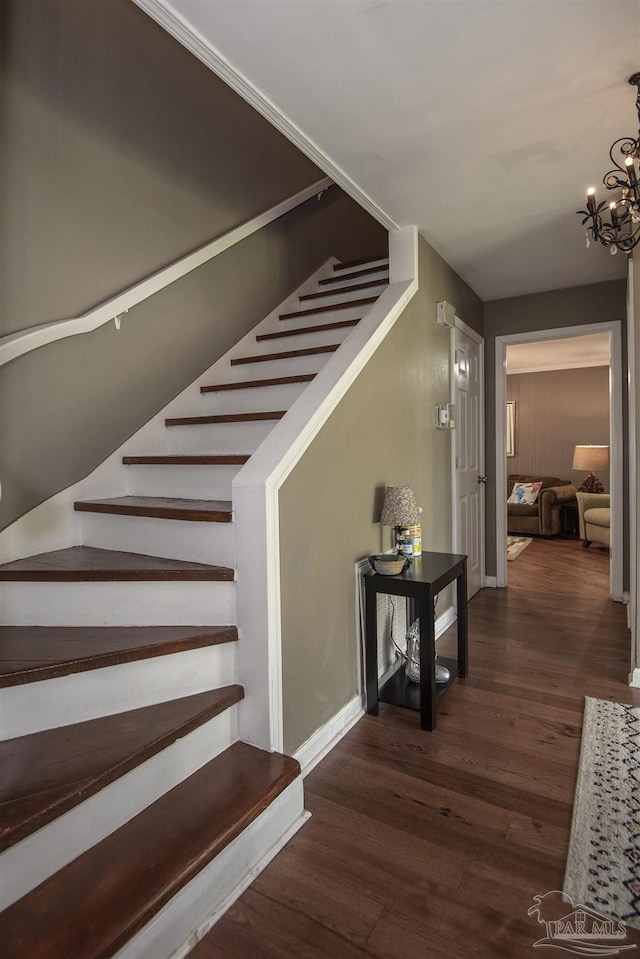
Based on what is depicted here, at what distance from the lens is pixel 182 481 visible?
2.22 m

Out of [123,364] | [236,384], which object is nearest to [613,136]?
[236,384]

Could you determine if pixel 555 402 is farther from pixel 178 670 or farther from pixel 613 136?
pixel 178 670

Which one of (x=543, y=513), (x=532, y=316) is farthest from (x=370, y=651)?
(x=543, y=513)

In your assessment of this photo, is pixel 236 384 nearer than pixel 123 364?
No

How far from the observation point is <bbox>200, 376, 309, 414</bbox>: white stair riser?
8.23ft

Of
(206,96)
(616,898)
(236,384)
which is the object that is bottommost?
(616,898)

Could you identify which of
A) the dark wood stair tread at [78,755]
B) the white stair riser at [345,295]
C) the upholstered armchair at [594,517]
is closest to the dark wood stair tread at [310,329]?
the white stair riser at [345,295]

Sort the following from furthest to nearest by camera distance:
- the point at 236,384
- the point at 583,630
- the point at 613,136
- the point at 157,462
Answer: the point at 583,630, the point at 236,384, the point at 157,462, the point at 613,136

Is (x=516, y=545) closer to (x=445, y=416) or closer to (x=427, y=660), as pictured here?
(x=445, y=416)

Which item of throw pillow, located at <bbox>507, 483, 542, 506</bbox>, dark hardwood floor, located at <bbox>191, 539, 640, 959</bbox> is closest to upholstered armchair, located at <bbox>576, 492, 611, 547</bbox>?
throw pillow, located at <bbox>507, 483, 542, 506</bbox>

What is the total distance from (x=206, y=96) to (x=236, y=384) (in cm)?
157

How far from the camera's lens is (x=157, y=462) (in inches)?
88.7

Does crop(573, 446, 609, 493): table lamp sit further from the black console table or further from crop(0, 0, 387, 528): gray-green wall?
crop(0, 0, 387, 528): gray-green wall

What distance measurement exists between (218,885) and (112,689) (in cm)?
57
